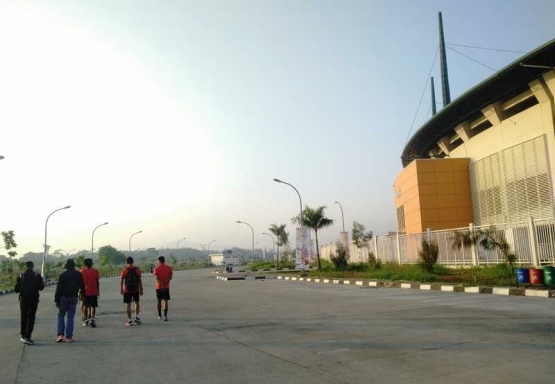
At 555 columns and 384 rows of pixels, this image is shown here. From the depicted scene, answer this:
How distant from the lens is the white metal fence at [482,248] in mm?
18892

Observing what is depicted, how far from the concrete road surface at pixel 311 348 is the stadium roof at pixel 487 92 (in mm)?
19452

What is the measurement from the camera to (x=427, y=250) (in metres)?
22.2

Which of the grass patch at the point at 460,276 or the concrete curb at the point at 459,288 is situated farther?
the grass patch at the point at 460,276

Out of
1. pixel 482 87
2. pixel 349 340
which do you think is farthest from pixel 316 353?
pixel 482 87

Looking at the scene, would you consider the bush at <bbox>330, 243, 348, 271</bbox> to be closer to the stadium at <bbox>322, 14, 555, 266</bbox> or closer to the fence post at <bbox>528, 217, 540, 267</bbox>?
the stadium at <bbox>322, 14, 555, 266</bbox>

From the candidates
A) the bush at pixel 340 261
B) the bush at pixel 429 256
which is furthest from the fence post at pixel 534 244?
the bush at pixel 340 261

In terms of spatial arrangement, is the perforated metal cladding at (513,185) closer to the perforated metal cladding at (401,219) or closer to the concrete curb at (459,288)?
the perforated metal cladding at (401,219)

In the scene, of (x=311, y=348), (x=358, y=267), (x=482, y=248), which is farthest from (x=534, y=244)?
(x=311, y=348)

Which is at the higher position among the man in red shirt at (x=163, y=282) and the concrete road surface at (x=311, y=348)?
the man in red shirt at (x=163, y=282)

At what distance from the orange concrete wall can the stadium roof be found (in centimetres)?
382

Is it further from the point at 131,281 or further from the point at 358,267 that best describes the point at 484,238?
the point at 131,281

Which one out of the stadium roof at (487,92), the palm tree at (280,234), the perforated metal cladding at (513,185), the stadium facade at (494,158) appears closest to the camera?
the stadium roof at (487,92)

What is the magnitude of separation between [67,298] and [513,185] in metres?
29.7

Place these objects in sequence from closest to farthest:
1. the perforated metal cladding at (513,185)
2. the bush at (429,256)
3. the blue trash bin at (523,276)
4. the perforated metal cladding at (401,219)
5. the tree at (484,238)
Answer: the blue trash bin at (523,276), the tree at (484,238), the bush at (429,256), the perforated metal cladding at (513,185), the perforated metal cladding at (401,219)
